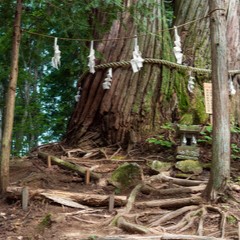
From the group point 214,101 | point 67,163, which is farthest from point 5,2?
point 214,101

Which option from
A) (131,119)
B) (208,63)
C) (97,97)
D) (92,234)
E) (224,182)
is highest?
(208,63)

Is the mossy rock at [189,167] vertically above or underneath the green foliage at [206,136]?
underneath

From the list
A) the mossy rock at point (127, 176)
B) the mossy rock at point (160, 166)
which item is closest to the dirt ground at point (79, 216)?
the mossy rock at point (127, 176)

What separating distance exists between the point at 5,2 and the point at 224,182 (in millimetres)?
3236

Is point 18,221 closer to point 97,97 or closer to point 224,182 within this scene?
point 224,182

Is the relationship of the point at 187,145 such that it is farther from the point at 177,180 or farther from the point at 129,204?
the point at 129,204

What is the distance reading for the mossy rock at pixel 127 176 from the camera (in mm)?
4160

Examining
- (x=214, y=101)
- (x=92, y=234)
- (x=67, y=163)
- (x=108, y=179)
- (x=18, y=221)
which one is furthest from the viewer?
(x=67, y=163)

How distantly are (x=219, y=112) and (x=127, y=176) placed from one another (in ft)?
4.48

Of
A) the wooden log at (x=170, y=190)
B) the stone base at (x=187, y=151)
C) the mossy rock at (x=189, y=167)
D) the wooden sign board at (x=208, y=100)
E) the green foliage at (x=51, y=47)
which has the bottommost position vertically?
the wooden log at (x=170, y=190)

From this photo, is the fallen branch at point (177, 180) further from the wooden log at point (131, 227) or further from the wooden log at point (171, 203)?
the wooden log at point (131, 227)

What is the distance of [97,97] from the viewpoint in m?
5.96

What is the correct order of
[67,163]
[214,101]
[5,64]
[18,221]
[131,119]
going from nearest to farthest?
1. [18,221]
2. [214,101]
3. [67,163]
4. [131,119]
5. [5,64]

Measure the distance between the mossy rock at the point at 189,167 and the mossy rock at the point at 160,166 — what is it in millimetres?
128
